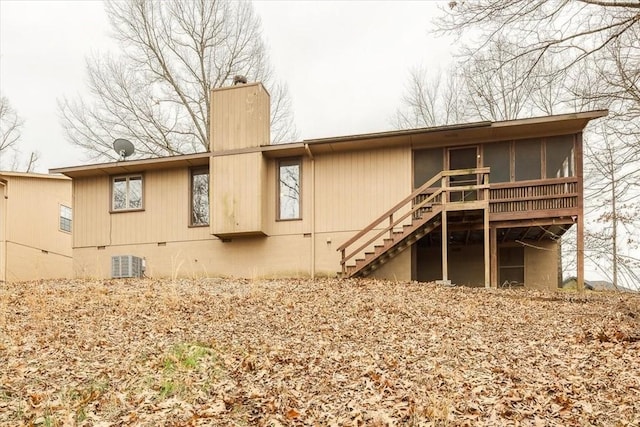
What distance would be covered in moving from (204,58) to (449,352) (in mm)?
19091

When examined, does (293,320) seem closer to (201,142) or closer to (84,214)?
(84,214)

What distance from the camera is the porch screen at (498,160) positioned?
46.8 ft

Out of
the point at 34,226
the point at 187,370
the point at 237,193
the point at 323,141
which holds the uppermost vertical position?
the point at 323,141

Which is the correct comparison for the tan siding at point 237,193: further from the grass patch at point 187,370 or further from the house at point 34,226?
the house at point 34,226

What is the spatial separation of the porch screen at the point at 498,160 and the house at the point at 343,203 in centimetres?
3

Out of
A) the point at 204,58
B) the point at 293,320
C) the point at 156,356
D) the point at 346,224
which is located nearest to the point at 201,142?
the point at 204,58

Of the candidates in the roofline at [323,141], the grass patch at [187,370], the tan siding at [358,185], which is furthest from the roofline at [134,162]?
the grass patch at [187,370]

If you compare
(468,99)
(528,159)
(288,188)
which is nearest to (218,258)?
(288,188)

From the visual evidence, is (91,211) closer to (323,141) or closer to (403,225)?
(323,141)

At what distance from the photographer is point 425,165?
14.8 m

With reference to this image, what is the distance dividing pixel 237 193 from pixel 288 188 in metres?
1.49

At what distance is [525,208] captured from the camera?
13719 mm

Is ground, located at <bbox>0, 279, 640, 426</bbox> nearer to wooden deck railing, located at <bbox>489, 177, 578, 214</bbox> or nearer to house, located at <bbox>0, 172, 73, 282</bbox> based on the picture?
wooden deck railing, located at <bbox>489, 177, 578, 214</bbox>

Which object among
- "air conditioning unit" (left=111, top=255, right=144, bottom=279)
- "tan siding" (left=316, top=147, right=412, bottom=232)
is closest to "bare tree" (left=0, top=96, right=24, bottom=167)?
"air conditioning unit" (left=111, top=255, right=144, bottom=279)
